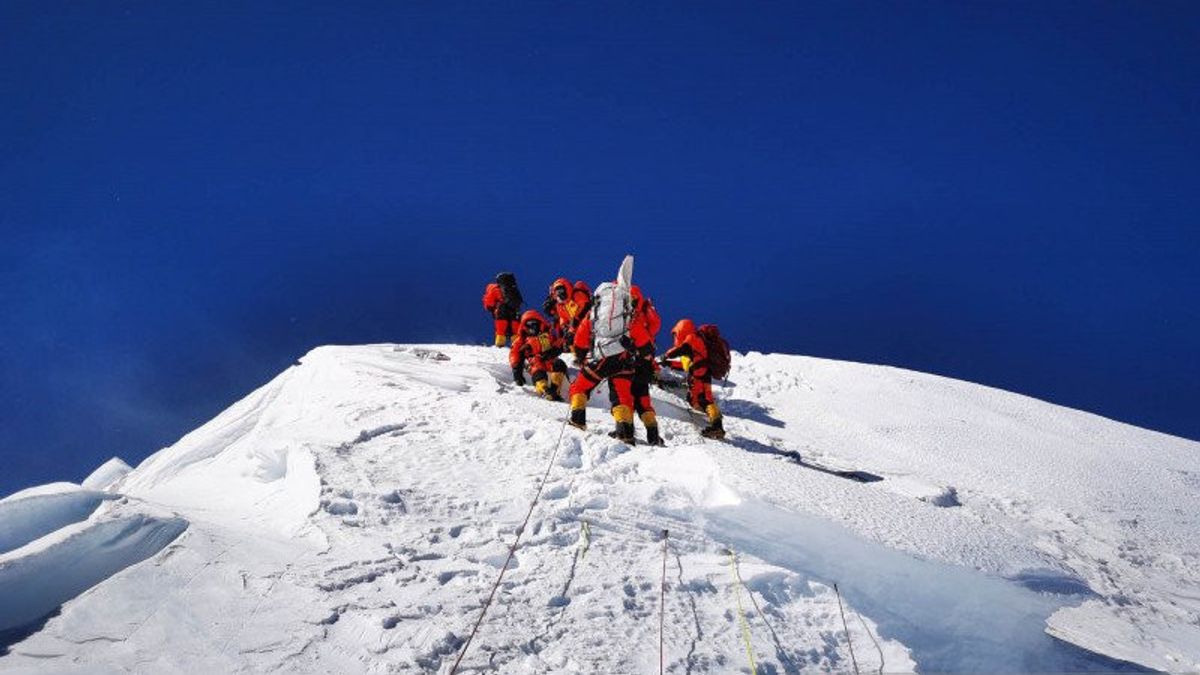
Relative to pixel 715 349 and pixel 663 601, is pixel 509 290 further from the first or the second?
pixel 663 601

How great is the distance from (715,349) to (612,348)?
2.68m

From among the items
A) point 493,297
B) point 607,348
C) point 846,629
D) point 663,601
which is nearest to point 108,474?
point 493,297

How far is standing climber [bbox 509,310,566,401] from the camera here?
376 inches

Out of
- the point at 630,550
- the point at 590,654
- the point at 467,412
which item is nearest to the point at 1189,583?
the point at 630,550

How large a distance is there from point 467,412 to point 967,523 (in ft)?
15.7

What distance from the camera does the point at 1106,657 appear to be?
3.89 m

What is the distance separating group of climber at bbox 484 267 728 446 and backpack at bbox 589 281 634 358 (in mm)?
12

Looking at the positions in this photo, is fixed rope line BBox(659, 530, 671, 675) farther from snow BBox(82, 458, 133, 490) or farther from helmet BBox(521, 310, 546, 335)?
snow BBox(82, 458, 133, 490)

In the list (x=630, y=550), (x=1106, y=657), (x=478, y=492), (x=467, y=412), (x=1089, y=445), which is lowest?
(x=1106, y=657)

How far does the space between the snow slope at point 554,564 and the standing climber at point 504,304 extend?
405 centimetres

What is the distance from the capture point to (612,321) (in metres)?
7.84

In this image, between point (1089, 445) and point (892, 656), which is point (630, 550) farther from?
point (1089, 445)

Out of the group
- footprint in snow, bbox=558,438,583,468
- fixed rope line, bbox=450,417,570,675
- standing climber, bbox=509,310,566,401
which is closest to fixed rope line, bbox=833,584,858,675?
fixed rope line, bbox=450,417,570,675

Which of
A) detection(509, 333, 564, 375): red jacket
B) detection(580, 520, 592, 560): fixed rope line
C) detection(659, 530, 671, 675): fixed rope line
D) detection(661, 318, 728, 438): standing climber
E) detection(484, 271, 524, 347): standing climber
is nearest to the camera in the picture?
detection(659, 530, 671, 675): fixed rope line
